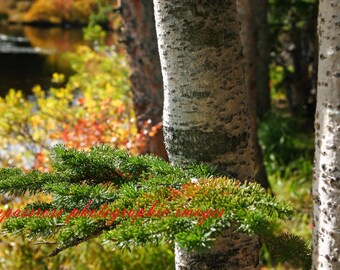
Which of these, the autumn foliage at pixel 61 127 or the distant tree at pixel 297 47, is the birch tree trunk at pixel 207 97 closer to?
the autumn foliage at pixel 61 127

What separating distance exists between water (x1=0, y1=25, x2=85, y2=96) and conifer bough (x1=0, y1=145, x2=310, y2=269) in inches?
448

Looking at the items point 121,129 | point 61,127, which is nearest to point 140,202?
point 121,129

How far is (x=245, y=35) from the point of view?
457 cm

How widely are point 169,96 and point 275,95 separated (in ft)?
29.0

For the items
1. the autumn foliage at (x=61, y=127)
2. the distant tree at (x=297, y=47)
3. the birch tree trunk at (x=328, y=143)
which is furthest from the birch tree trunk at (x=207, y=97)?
the distant tree at (x=297, y=47)

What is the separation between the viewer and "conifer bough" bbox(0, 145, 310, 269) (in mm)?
1090

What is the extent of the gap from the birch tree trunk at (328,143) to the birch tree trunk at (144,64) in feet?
11.3

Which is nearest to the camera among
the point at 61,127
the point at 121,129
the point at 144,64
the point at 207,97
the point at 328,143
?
the point at 328,143

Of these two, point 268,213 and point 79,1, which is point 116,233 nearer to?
point 268,213

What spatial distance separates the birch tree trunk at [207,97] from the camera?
1.42m

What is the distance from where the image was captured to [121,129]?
4.81m

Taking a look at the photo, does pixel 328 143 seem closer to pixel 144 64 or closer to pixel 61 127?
pixel 144 64

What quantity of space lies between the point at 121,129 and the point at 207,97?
340cm

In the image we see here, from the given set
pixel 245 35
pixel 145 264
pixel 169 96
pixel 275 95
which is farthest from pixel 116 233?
pixel 275 95
